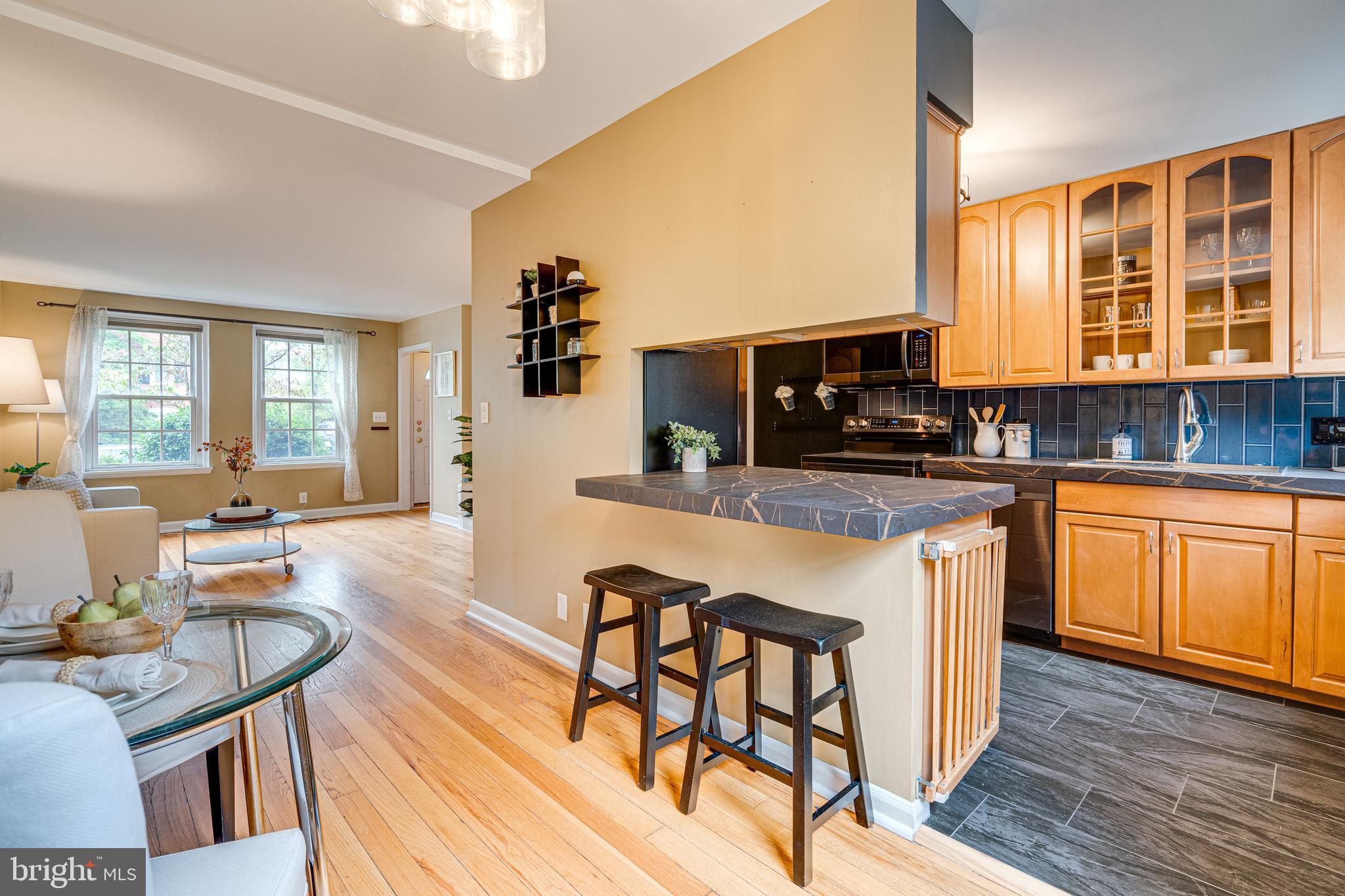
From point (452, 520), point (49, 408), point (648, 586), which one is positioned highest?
point (49, 408)

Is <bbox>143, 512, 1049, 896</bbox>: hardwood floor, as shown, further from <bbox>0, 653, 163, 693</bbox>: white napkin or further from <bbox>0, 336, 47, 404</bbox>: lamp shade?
<bbox>0, 336, 47, 404</bbox>: lamp shade

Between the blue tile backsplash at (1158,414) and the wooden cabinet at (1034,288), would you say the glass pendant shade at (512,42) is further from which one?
the blue tile backsplash at (1158,414)

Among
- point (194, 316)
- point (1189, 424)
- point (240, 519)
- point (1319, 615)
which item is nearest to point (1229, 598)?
point (1319, 615)

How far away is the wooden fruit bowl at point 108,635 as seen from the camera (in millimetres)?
1169

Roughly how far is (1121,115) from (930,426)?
1.80 metres

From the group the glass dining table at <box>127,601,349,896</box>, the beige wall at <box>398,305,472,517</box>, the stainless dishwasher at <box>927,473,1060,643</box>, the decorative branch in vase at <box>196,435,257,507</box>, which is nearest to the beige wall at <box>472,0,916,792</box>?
the glass dining table at <box>127,601,349,896</box>

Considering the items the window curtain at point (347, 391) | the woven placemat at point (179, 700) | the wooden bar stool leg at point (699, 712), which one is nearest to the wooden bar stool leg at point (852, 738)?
the wooden bar stool leg at point (699, 712)

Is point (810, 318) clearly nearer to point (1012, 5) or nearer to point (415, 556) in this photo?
point (1012, 5)

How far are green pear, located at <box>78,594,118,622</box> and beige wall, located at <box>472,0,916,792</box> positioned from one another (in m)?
1.63

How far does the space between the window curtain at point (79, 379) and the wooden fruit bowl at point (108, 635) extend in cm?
612

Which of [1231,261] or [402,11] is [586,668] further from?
[1231,261]

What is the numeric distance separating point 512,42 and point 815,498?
1.32 m

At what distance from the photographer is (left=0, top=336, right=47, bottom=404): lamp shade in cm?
358

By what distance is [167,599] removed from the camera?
1.23 meters
